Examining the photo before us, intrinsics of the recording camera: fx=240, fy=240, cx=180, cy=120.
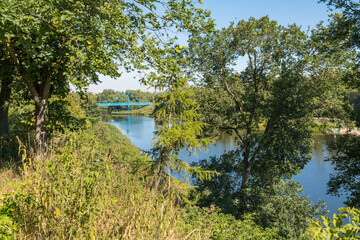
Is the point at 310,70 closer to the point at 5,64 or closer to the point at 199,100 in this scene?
the point at 199,100

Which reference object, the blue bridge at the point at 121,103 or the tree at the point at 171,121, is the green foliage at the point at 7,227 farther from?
the blue bridge at the point at 121,103

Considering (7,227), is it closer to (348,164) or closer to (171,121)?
(171,121)

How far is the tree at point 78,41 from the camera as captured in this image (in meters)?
4.48

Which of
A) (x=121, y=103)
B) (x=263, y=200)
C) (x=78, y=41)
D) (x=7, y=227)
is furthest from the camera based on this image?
(x=121, y=103)

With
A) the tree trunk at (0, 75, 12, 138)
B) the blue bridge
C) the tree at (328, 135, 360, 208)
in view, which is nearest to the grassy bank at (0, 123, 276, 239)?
the tree trunk at (0, 75, 12, 138)

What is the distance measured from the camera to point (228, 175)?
1200cm

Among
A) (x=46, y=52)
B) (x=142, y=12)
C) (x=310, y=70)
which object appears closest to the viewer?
(x=46, y=52)

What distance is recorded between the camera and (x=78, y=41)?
5434 millimetres

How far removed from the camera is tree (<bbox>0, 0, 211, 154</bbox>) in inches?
176

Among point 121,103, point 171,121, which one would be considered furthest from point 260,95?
point 121,103

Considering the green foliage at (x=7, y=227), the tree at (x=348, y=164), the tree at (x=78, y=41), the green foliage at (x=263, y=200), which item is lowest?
the green foliage at (x=263, y=200)

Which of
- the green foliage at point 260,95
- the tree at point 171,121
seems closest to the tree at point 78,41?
the tree at point 171,121

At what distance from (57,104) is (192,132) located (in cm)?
379

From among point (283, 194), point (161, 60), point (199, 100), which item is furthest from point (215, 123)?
point (161, 60)
